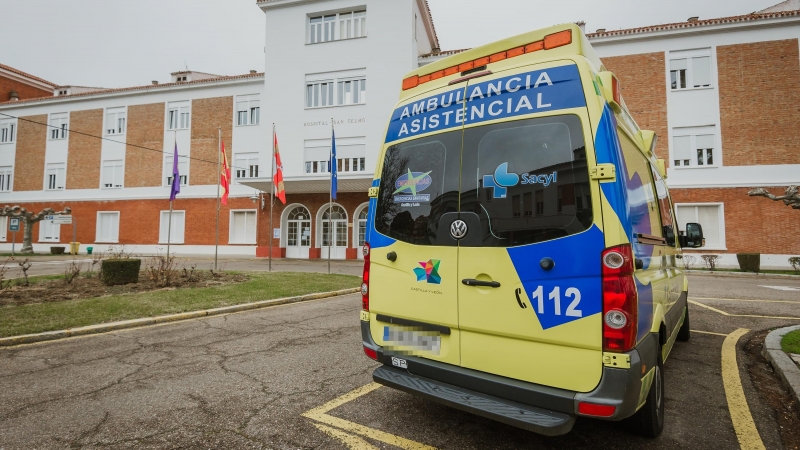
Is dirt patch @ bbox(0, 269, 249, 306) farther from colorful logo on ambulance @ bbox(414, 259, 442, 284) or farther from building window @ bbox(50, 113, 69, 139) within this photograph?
building window @ bbox(50, 113, 69, 139)

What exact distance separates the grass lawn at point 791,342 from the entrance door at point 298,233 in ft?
72.0

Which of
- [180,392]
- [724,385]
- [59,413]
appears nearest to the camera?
[59,413]

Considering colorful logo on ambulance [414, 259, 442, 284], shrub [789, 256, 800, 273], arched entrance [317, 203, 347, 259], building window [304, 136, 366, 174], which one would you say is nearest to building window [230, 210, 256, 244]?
arched entrance [317, 203, 347, 259]

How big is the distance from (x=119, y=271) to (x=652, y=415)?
439 inches

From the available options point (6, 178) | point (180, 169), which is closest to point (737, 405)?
point (180, 169)

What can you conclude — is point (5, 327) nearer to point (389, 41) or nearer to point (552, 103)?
point (552, 103)

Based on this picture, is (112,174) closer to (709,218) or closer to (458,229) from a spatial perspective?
(458,229)

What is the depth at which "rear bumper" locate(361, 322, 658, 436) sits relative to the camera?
6.93ft

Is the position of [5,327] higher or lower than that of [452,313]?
lower

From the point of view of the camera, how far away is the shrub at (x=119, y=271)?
31.6 ft

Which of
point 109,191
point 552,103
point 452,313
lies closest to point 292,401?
point 452,313

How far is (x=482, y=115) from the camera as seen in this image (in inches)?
106

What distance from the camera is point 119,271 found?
9.75 metres

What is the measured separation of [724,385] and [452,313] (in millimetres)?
3186
